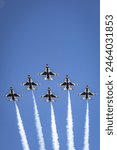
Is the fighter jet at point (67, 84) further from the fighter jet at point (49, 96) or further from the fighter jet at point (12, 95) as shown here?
the fighter jet at point (12, 95)

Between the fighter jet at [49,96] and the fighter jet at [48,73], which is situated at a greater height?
the fighter jet at [48,73]

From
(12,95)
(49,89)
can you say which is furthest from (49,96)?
(12,95)

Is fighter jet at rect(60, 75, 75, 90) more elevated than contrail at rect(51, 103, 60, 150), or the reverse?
fighter jet at rect(60, 75, 75, 90)

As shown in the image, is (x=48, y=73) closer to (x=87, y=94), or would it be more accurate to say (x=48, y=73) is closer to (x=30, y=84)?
(x=30, y=84)

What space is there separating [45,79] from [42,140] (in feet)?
35.6

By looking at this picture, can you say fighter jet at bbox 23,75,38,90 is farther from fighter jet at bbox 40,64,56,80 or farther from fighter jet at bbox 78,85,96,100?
fighter jet at bbox 78,85,96,100

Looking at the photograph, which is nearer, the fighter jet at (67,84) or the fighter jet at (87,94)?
the fighter jet at (67,84)

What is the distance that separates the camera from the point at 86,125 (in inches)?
3354

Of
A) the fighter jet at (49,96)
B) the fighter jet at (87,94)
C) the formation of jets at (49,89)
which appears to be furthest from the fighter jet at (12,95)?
the fighter jet at (87,94)

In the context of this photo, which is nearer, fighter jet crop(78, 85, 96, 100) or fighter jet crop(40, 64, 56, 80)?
fighter jet crop(40, 64, 56, 80)

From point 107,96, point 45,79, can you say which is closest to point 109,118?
point 107,96

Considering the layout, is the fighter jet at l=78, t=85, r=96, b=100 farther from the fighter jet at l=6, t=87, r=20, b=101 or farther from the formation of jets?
the fighter jet at l=6, t=87, r=20, b=101

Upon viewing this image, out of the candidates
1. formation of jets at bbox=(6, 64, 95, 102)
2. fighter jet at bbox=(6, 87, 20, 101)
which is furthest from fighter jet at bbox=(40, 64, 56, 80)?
fighter jet at bbox=(6, 87, 20, 101)

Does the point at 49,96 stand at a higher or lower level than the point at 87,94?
lower
